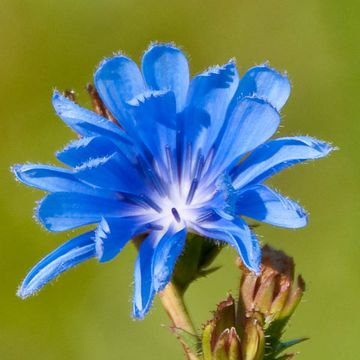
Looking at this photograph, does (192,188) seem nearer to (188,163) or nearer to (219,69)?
(188,163)

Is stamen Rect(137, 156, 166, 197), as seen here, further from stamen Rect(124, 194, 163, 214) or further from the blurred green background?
the blurred green background

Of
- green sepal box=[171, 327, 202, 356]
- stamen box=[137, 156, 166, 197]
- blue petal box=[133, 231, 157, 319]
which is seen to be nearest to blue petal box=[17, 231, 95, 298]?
blue petal box=[133, 231, 157, 319]

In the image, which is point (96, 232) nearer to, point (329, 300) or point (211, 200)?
point (211, 200)

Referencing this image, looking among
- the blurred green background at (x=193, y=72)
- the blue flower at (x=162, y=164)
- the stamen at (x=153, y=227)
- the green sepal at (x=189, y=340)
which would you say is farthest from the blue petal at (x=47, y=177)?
the blurred green background at (x=193, y=72)

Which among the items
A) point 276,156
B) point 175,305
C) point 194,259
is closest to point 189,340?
point 175,305

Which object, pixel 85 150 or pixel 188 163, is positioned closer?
pixel 85 150

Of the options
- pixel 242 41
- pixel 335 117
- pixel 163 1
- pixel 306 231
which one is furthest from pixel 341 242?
pixel 163 1
